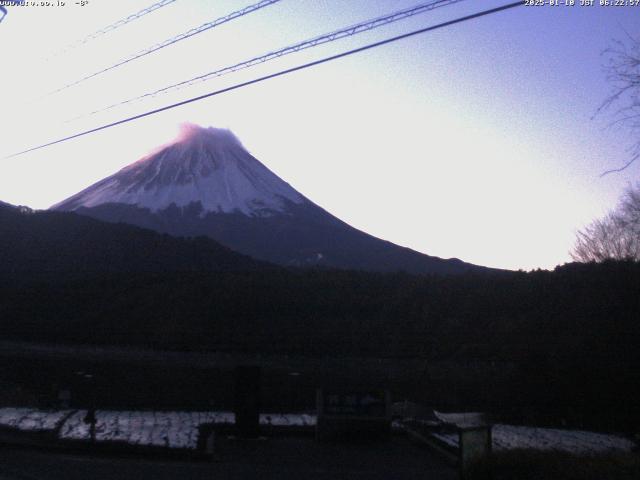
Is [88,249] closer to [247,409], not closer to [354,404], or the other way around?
[247,409]

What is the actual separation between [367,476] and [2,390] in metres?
19.9

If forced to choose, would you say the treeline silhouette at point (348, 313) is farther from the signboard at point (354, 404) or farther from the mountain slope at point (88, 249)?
the signboard at point (354, 404)

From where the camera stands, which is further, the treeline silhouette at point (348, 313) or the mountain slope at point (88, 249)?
the mountain slope at point (88, 249)

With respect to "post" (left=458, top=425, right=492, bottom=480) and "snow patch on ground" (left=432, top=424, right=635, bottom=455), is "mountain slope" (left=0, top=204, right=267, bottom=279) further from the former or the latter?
"post" (left=458, top=425, right=492, bottom=480)

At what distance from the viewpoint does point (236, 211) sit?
327 feet

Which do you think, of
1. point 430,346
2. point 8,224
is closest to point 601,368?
point 430,346

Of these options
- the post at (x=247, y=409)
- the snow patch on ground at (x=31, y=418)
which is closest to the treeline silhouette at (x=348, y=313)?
the post at (x=247, y=409)

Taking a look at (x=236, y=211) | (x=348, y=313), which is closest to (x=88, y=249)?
(x=348, y=313)

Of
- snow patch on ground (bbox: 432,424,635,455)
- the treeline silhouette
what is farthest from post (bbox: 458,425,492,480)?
the treeline silhouette

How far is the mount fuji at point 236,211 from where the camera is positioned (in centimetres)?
8931

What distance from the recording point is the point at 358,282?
188 feet

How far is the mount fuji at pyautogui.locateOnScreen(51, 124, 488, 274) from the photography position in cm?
8931

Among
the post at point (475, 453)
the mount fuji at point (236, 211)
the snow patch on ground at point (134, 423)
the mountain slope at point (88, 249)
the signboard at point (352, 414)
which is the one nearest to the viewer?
the post at point (475, 453)

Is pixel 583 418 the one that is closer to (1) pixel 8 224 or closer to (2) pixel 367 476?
(2) pixel 367 476
